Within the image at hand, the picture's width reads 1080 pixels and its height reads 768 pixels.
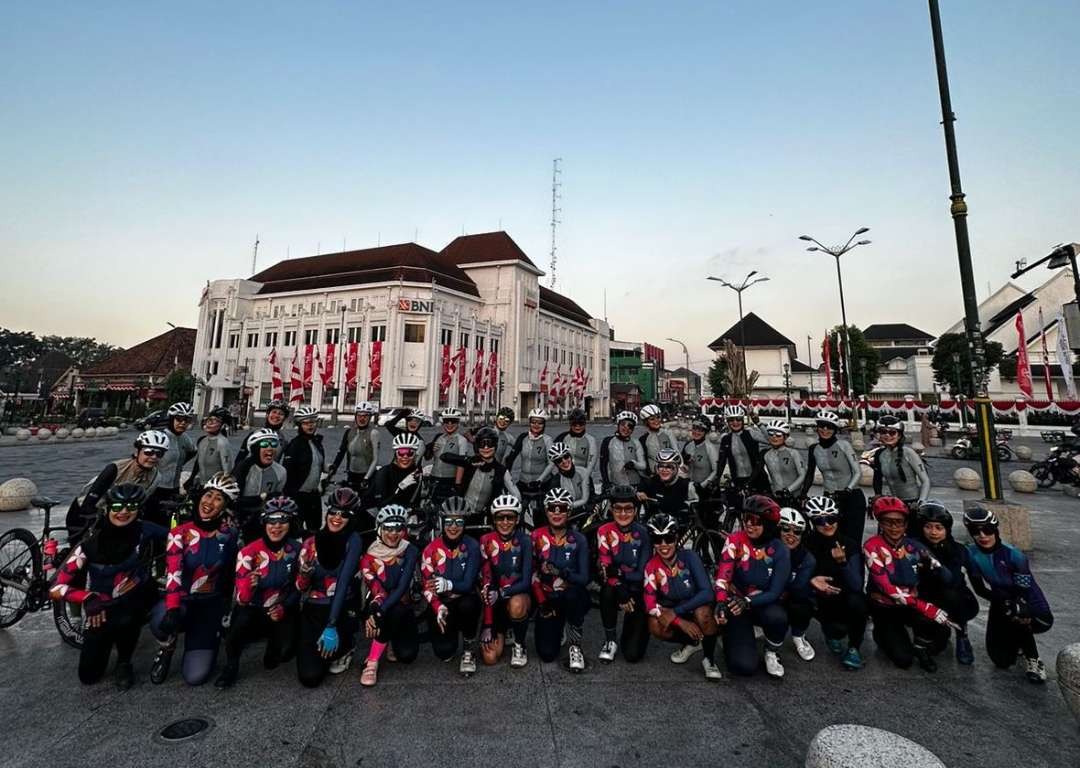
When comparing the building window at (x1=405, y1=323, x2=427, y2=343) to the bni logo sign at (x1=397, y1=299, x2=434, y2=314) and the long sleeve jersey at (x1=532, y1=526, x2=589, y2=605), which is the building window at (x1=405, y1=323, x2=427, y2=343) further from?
the long sleeve jersey at (x1=532, y1=526, x2=589, y2=605)

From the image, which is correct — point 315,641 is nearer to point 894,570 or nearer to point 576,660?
point 576,660

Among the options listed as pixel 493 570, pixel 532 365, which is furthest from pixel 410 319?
pixel 493 570

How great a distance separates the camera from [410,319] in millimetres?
55719

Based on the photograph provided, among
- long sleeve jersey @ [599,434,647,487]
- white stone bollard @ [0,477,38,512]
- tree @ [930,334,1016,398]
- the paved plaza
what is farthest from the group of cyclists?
tree @ [930,334,1016,398]

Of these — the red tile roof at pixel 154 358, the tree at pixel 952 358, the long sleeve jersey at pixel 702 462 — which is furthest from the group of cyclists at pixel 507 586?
the red tile roof at pixel 154 358

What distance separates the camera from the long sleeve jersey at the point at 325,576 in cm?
436

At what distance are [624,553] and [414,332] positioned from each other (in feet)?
177

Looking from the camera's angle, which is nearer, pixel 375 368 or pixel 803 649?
pixel 803 649

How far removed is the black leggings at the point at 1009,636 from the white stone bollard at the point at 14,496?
1656cm

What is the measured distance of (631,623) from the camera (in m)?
4.64

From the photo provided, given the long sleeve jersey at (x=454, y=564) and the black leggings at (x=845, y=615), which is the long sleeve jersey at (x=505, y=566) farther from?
the black leggings at (x=845, y=615)

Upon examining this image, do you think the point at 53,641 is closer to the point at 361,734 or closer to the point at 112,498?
the point at 112,498

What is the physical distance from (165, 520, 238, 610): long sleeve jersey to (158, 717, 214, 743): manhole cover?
3.28 ft

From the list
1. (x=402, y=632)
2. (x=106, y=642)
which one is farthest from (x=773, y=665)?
(x=106, y=642)
